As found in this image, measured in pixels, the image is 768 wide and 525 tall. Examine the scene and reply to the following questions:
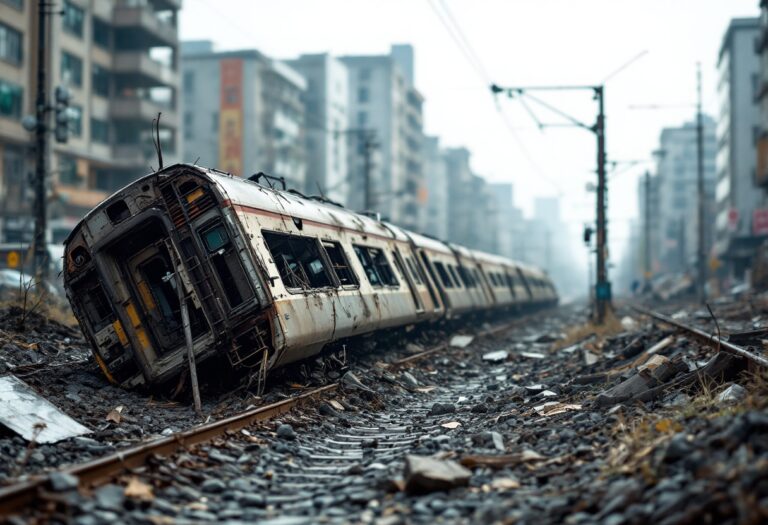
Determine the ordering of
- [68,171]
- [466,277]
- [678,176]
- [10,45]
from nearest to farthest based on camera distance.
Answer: [466,277] < [10,45] < [68,171] < [678,176]

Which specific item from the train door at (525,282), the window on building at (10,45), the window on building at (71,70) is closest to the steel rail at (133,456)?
the train door at (525,282)

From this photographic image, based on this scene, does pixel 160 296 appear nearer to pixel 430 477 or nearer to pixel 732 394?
pixel 430 477

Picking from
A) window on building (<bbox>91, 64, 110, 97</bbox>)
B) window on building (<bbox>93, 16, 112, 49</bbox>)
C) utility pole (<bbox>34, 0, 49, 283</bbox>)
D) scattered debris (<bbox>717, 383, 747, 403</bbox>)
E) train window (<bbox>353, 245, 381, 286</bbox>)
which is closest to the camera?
scattered debris (<bbox>717, 383, 747, 403</bbox>)

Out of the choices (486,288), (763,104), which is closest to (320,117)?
(763,104)

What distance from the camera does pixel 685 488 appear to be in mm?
4945

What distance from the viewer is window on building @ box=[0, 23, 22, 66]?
37.9 m

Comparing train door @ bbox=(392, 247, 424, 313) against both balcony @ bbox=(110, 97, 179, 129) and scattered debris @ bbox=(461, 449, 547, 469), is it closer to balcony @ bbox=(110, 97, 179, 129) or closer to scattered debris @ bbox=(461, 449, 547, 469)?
scattered debris @ bbox=(461, 449, 547, 469)

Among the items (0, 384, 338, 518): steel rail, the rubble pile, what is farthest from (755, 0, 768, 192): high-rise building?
(0, 384, 338, 518): steel rail

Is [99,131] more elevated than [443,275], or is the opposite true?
A: [99,131]

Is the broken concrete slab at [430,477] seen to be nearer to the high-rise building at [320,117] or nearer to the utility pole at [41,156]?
the utility pole at [41,156]

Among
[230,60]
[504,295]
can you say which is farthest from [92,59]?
[504,295]

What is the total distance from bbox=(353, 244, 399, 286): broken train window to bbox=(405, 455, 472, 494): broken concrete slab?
8795 mm

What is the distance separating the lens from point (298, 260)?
1220cm

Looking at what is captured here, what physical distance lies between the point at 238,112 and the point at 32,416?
6146cm
